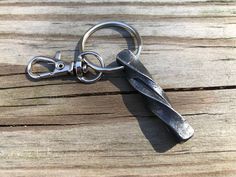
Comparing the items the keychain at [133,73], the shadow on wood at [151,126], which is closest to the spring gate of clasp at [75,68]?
the keychain at [133,73]

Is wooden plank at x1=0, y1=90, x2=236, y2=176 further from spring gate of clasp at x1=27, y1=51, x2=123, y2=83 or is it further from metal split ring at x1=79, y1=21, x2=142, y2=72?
metal split ring at x1=79, y1=21, x2=142, y2=72

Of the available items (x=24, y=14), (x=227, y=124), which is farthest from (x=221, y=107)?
(x=24, y=14)

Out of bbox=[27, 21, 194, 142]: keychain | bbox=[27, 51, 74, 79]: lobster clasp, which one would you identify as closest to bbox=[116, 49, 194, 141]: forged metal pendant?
bbox=[27, 21, 194, 142]: keychain

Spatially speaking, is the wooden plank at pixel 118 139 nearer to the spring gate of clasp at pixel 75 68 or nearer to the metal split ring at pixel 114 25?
the spring gate of clasp at pixel 75 68

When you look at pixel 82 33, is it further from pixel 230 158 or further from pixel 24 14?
pixel 230 158

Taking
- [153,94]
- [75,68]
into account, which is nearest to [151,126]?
[153,94]

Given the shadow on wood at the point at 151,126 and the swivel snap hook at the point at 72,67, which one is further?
the swivel snap hook at the point at 72,67

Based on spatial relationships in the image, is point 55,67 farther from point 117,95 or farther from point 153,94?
point 153,94
